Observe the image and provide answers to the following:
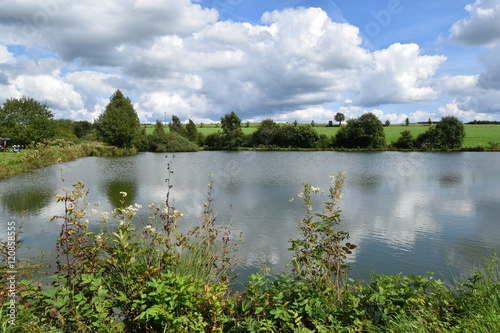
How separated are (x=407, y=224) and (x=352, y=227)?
171 cm

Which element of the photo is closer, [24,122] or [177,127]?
[24,122]

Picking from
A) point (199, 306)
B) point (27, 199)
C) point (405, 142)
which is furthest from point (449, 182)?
point (405, 142)

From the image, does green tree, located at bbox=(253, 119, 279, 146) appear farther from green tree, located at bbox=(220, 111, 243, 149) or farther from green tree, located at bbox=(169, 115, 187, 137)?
green tree, located at bbox=(169, 115, 187, 137)

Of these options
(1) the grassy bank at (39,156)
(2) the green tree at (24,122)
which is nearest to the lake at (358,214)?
(1) the grassy bank at (39,156)

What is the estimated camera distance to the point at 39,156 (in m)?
22.2

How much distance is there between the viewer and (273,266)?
5465 mm

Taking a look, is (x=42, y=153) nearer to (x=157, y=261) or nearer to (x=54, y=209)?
(x=54, y=209)

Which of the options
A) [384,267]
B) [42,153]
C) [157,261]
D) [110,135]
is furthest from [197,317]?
[110,135]

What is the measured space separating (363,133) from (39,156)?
4989 centimetres

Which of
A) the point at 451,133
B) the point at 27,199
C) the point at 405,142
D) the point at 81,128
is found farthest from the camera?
the point at 81,128

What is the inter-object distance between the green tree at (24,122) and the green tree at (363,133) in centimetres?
4710

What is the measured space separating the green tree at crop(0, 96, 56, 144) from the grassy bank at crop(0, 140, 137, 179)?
2.80 m

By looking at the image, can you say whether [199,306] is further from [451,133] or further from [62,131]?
Answer: [451,133]

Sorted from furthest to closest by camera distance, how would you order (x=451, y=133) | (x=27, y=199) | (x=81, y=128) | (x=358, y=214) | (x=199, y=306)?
1. (x=81, y=128)
2. (x=451, y=133)
3. (x=27, y=199)
4. (x=358, y=214)
5. (x=199, y=306)
